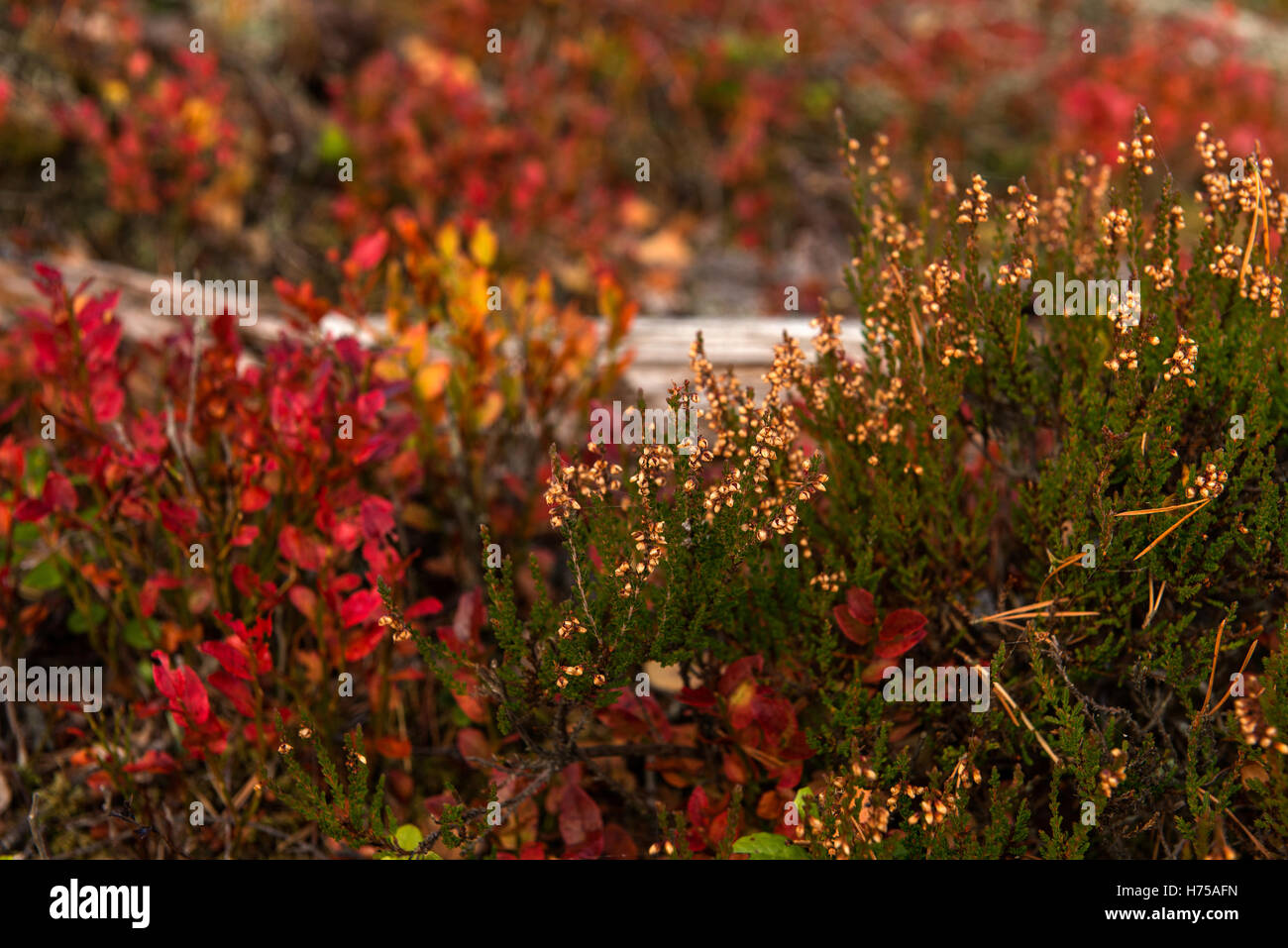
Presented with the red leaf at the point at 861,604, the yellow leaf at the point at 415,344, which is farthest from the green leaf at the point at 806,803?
the yellow leaf at the point at 415,344

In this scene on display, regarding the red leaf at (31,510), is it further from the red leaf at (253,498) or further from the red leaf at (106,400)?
the red leaf at (253,498)

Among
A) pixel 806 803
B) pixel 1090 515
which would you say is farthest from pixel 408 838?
pixel 1090 515

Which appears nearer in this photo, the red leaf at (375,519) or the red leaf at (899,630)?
the red leaf at (899,630)

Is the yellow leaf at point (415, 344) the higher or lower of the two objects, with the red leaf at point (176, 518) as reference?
higher

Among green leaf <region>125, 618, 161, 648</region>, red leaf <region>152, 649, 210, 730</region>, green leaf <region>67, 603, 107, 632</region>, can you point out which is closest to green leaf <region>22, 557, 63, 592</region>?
green leaf <region>67, 603, 107, 632</region>

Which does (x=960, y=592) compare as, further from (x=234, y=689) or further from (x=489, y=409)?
(x=234, y=689)

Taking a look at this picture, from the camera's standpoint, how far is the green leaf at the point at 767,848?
1993 millimetres
